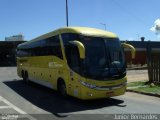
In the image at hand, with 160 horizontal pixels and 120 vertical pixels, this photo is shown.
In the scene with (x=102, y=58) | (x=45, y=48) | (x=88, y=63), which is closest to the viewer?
(x=88, y=63)

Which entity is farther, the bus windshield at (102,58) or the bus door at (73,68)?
the bus door at (73,68)

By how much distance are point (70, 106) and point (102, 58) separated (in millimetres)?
2306

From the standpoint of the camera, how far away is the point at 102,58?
47.3 feet

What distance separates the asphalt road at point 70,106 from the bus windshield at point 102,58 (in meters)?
1.27

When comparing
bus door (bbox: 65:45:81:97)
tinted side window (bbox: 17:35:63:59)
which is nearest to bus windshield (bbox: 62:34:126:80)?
bus door (bbox: 65:45:81:97)

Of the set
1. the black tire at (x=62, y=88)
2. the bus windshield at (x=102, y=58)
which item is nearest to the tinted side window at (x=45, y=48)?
the black tire at (x=62, y=88)

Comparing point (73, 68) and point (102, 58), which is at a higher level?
point (102, 58)

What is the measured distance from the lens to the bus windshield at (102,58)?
46.2ft

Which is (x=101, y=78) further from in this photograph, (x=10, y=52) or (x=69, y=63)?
(x=10, y=52)

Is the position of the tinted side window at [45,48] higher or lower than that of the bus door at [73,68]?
higher

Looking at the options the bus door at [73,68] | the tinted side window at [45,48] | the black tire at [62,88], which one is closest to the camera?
the bus door at [73,68]

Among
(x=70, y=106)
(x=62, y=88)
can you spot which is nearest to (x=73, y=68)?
(x=70, y=106)

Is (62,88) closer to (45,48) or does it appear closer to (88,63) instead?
(88,63)

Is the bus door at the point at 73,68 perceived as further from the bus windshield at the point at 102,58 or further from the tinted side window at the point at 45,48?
the tinted side window at the point at 45,48
